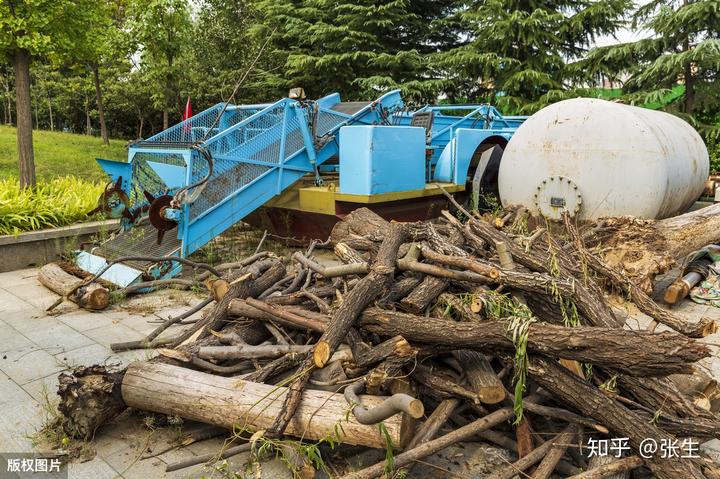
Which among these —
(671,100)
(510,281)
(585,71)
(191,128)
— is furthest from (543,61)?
(510,281)

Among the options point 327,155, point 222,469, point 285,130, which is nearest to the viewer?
point 222,469

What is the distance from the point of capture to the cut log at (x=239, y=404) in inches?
103

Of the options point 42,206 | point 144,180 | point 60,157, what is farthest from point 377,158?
point 60,157

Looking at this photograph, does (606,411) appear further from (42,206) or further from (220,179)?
(42,206)

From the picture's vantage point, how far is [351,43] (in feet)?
52.5

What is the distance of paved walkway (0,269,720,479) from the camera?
275cm

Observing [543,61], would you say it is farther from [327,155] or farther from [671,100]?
[327,155]

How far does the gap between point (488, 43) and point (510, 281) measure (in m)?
12.8

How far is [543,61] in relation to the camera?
14.0 meters

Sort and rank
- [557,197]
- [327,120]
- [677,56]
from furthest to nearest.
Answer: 1. [677,56]
2. [327,120]
3. [557,197]

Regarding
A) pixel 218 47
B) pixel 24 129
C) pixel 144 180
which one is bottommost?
pixel 144 180

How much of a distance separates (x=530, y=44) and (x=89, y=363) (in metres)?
13.3

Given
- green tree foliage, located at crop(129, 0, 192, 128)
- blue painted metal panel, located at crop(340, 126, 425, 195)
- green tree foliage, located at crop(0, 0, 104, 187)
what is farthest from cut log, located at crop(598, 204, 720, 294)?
green tree foliage, located at crop(129, 0, 192, 128)

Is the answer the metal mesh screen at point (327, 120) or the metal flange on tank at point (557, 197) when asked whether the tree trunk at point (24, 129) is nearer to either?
the metal mesh screen at point (327, 120)
